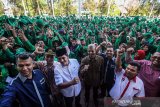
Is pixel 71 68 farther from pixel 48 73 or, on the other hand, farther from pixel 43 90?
pixel 43 90

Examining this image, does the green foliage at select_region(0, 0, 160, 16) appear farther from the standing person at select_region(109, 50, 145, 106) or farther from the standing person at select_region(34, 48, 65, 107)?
the standing person at select_region(109, 50, 145, 106)

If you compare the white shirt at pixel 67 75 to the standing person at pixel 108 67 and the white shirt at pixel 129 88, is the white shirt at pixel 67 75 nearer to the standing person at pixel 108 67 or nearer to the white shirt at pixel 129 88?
the standing person at pixel 108 67

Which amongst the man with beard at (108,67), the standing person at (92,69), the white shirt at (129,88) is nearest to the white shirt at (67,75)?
the standing person at (92,69)

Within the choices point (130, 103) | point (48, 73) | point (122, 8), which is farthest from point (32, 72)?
point (122, 8)

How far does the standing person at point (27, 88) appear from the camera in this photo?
2420 millimetres

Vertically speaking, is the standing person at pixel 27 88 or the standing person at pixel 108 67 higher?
the standing person at pixel 27 88

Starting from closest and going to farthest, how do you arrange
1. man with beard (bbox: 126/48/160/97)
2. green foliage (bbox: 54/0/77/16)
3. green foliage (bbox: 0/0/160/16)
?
man with beard (bbox: 126/48/160/97)
green foliage (bbox: 0/0/160/16)
green foliage (bbox: 54/0/77/16)

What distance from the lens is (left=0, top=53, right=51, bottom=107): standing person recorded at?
242cm

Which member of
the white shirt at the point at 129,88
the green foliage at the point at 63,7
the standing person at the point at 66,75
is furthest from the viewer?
the green foliage at the point at 63,7

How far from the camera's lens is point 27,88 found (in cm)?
247

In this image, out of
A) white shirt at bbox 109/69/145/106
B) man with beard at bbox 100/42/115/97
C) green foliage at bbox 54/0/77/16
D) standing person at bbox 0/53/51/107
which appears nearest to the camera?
standing person at bbox 0/53/51/107

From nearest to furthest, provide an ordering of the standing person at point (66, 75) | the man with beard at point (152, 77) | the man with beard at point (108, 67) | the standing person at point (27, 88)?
the standing person at point (27, 88) < the man with beard at point (152, 77) < the standing person at point (66, 75) < the man with beard at point (108, 67)

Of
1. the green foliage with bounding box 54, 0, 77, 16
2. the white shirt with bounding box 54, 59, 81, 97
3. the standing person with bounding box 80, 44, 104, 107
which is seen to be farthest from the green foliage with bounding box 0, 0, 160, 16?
the white shirt with bounding box 54, 59, 81, 97

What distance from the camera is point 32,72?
2623 mm
